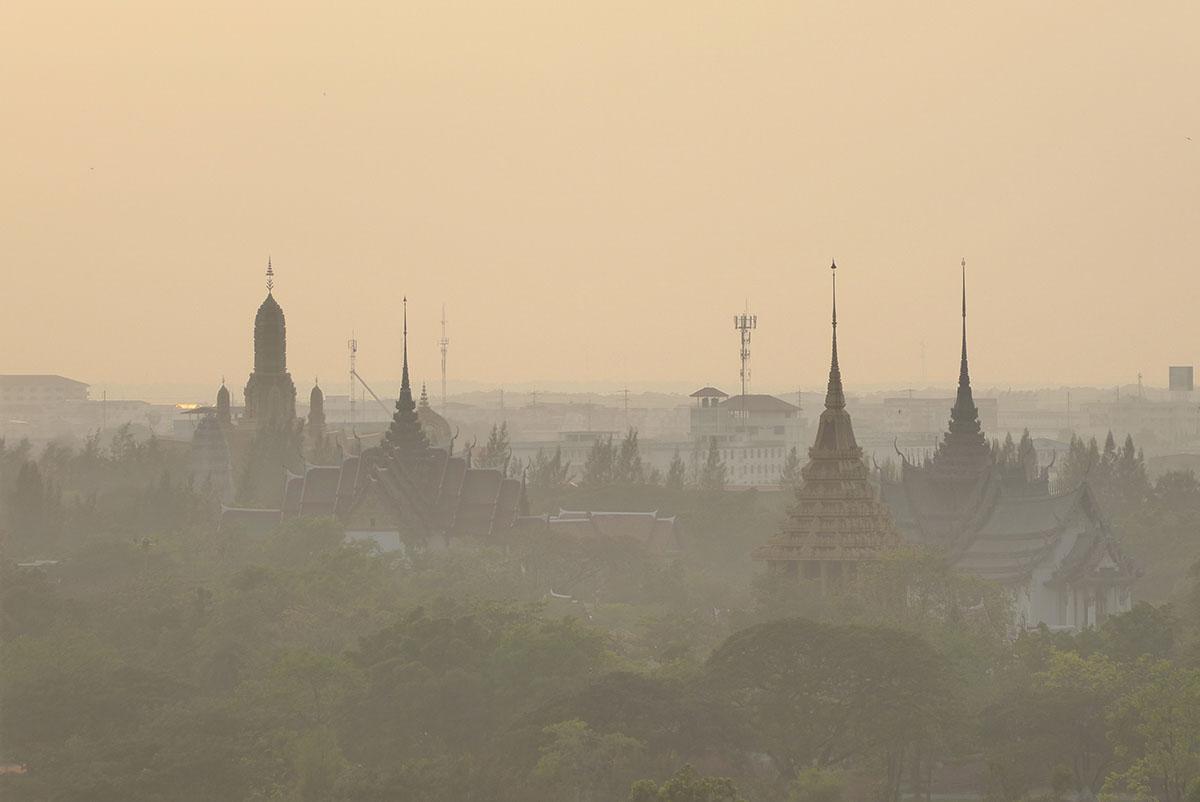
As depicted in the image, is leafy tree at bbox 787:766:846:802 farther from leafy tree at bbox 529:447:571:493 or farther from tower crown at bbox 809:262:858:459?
leafy tree at bbox 529:447:571:493

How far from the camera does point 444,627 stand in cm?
7488

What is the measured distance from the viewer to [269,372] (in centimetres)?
17288

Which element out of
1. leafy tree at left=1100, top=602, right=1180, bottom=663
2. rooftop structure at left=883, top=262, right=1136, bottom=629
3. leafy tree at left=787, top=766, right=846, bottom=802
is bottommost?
leafy tree at left=787, top=766, right=846, bottom=802

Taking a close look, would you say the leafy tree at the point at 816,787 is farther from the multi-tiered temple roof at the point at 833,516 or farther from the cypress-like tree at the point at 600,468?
the cypress-like tree at the point at 600,468

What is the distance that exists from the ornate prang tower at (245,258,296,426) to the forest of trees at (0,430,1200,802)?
73.8 meters

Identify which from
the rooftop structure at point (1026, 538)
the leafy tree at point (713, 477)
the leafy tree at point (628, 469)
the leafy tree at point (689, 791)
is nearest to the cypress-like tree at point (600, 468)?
the leafy tree at point (628, 469)

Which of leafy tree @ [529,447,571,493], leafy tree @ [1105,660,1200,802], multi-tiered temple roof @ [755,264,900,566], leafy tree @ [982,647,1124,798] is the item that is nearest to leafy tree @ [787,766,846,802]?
leafy tree @ [982,647,1124,798]

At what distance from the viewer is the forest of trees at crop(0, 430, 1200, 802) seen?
62812mm

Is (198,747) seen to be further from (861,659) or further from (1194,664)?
(1194,664)

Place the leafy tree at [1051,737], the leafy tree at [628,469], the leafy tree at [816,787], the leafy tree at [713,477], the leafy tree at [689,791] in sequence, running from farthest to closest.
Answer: the leafy tree at [628,469], the leafy tree at [713,477], the leafy tree at [1051,737], the leafy tree at [816,787], the leafy tree at [689,791]

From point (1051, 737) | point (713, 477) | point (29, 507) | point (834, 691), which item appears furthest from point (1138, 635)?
point (713, 477)

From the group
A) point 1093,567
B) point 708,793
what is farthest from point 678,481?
point 708,793

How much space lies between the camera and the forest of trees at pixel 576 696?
206 ft

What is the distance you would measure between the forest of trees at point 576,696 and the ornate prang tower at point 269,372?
242 feet
